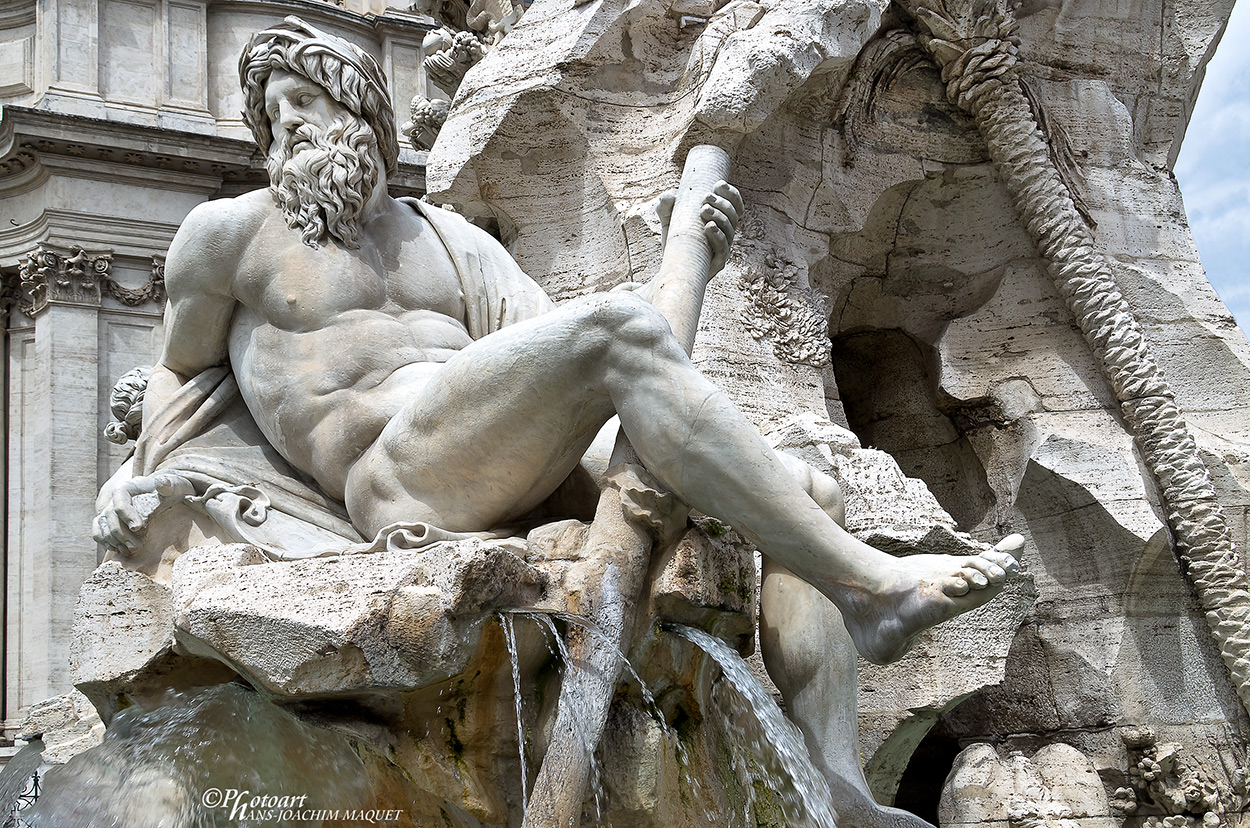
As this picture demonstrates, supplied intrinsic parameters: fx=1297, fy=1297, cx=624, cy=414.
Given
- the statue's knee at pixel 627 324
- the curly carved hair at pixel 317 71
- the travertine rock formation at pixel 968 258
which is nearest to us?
the statue's knee at pixel 627 324

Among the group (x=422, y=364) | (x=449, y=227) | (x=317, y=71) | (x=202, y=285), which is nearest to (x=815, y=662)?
(x=422, y=364)

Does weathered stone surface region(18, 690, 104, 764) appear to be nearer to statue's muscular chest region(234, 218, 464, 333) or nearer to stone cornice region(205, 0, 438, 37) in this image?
statue's muscular chest region(234, 218, 464, 333)

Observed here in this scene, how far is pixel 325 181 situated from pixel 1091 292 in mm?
3077

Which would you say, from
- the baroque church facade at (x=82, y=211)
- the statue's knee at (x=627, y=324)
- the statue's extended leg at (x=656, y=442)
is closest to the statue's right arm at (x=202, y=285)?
the statue's extended leg at (x=656, y=442)

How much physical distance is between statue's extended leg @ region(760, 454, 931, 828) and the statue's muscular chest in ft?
3.81

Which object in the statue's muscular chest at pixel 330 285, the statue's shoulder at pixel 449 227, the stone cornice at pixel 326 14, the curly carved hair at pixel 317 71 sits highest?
the stone cornice at pixel 326 14

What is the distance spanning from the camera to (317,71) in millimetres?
3523

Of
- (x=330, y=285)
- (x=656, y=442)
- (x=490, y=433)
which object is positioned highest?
(x=330, y=285)

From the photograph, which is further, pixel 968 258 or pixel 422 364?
pixel 968 258

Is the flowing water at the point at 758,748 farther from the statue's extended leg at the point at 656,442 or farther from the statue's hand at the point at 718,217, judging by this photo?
the statue's hand at the point at 718,217

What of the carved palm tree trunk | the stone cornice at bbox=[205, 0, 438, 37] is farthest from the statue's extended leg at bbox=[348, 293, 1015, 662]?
the stone cornice at bbox=[205, 0, 438, 37]

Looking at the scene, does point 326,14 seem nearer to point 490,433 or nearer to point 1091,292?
point 1091,292

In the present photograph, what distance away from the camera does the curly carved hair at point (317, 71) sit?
3525mm

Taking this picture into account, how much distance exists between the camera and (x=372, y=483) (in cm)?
324
